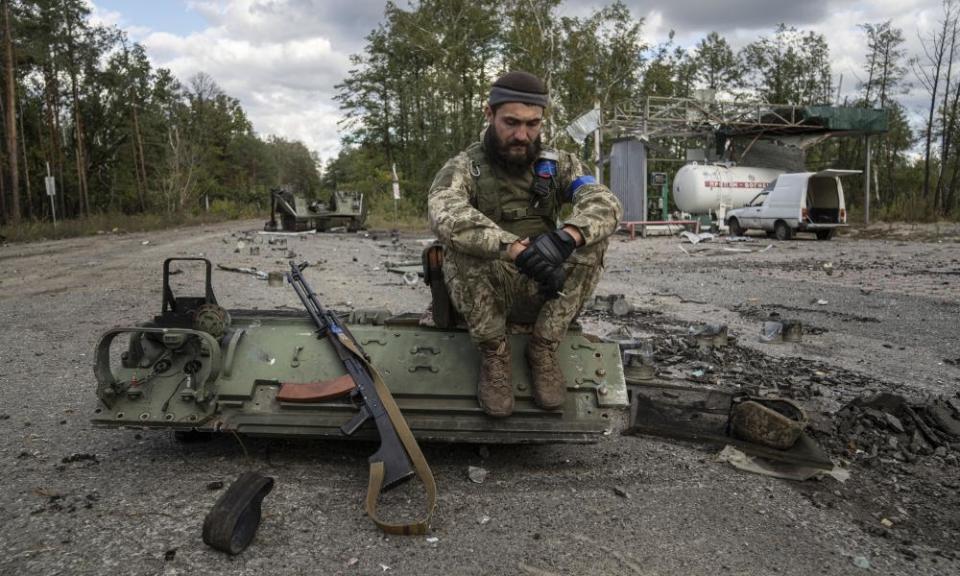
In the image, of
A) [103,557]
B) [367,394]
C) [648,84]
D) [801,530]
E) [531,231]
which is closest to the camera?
[103,557]

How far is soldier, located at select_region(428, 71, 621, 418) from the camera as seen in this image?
296 cm

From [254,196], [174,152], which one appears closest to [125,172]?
[174,152]

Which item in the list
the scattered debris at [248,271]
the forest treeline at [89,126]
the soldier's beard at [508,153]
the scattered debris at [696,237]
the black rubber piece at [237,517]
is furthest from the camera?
the forest treeline at [89,126]

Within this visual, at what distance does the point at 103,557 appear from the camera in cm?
229

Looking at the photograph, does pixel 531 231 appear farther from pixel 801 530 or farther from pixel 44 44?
pixel 44 44

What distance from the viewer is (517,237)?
2.96 meters

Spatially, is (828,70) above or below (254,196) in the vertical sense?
above

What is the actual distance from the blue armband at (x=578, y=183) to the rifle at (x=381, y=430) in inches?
51.9

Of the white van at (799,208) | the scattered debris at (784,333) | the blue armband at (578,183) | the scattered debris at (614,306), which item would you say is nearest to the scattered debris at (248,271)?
the scattered debris at (614,306)

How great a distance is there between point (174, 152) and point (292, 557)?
45.1m

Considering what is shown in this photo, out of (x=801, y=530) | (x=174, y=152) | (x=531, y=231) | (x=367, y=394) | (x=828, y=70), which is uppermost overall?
(x=828, y=70)

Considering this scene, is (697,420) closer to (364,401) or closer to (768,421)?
(768,421)

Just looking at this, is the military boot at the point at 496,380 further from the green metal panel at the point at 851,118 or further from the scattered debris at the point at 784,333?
the green metal panel at the point at 851,118

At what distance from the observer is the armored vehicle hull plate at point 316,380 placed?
118 inches
